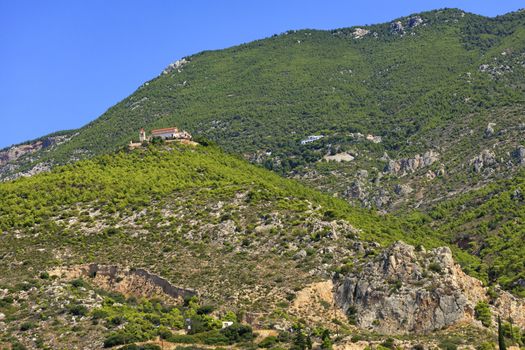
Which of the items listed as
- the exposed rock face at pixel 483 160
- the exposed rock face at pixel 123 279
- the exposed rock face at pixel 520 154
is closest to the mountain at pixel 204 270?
the exposed rock face at pixel 123 279

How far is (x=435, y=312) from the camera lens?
3054 inches

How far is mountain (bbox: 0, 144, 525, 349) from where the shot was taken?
3039 inches

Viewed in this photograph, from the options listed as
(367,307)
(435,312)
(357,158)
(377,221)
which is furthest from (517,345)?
(357,158)

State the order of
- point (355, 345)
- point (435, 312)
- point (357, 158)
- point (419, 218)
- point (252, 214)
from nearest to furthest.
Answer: point (355, 345) → point (435, 312) → point (252, 214) → point (419, 218) → point (357, 158)

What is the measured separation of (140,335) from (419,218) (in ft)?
242

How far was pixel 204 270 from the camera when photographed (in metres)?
88.1

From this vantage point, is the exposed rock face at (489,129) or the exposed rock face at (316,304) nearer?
the exposed rock face at (316,304)

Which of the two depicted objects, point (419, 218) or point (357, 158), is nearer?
point (419, 218)

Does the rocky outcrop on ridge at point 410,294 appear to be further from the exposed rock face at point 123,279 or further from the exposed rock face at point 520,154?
the exposed rock face at point 520,154

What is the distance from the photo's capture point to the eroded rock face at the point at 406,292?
7762cm

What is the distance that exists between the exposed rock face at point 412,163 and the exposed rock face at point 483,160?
12275 mm

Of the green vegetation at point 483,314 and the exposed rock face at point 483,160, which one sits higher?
the exposed rock face at point 483,160

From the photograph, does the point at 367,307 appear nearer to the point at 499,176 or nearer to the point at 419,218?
the point at 419,218

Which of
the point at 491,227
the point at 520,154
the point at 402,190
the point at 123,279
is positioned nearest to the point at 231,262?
the point at 123,279
